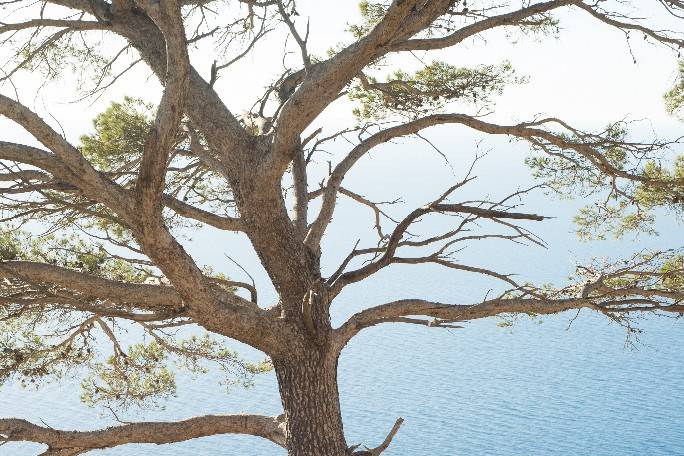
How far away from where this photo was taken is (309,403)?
3.26m

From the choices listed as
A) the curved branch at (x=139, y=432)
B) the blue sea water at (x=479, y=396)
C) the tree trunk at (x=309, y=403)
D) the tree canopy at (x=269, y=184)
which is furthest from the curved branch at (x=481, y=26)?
the blue sea water at (x=479, y=396)

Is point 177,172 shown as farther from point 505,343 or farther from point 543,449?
point 505,343

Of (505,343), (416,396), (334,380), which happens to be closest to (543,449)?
(416,396)

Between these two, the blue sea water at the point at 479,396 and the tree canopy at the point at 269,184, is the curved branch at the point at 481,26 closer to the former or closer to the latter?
the tree canopy at the point at 269,184

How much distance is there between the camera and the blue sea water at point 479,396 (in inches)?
597

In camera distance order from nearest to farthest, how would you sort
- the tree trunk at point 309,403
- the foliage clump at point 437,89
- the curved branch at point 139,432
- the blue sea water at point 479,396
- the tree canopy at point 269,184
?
the tree canopy at point 269,184, the curved branch at point 139,432, the tree trunk at point 309,403, the foliage clump at point 437,89, the blue sea water at point 479,396

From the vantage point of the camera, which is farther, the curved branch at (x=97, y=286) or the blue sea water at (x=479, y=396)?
the blue sea water at (x=479, y=396)

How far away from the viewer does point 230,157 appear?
3328mm

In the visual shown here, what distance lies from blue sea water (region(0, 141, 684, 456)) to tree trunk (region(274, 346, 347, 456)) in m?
9.50

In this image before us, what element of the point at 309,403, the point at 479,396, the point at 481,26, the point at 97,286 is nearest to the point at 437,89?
the point at 481,26

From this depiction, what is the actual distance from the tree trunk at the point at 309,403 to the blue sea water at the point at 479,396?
950 centimetres

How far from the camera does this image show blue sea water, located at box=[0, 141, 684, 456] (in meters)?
15.2

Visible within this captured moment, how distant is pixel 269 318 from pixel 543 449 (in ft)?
42.6

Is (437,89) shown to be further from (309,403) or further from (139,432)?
(139,432)
